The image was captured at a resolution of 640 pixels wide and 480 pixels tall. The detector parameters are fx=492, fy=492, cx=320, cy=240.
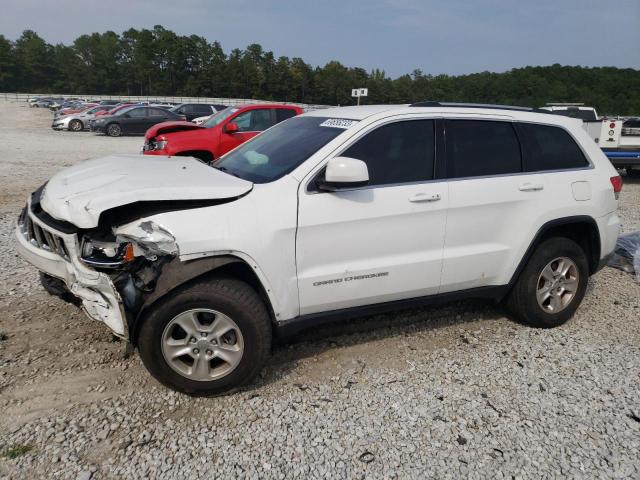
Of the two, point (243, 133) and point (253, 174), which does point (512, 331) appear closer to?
point (253, 174)

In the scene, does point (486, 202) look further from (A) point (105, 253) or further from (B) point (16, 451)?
(B) point (16, 451)

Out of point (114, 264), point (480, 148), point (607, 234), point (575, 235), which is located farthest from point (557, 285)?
point (114, 264)

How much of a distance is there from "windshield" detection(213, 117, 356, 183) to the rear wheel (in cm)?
2192

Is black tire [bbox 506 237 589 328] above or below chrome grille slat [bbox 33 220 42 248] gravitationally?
below

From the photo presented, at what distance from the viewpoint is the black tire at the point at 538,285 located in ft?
13.4

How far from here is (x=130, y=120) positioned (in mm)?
24062

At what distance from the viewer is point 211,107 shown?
24.3 m

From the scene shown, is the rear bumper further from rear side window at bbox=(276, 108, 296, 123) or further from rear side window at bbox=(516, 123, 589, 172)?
rear side window at bbox=(276, 108, 296, 123)

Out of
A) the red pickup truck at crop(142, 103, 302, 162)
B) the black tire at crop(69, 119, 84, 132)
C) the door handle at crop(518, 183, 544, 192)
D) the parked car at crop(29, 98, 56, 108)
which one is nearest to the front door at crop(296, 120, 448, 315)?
the door handle at crop(518, 183, 544, 192)

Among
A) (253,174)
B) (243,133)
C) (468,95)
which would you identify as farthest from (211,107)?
(468,95)

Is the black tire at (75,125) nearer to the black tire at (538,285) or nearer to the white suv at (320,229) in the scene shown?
the white suv at (320,229)

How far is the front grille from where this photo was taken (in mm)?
3051

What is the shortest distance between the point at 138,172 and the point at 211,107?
22217 millimetres

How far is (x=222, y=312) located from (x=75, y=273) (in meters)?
0.89
